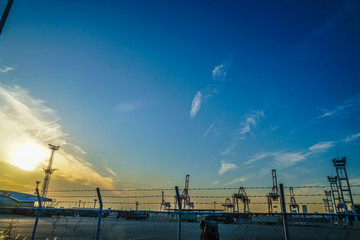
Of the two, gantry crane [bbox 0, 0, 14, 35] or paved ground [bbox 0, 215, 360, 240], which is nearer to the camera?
gantry crane [bbox 0, 0, 14, 35]

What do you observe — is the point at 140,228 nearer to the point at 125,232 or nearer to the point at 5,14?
the point at 125,232

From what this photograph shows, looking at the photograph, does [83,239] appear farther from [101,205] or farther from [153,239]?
[101,205]

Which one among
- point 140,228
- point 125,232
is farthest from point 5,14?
point 140,228

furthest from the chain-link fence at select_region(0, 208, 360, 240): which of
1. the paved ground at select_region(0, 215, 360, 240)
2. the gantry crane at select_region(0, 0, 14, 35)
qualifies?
the gantry crane at select_region(0, 0, 14, 35)

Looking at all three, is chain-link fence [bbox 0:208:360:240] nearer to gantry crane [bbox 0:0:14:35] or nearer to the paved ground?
the paved ground

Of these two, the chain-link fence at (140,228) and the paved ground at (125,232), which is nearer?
the chain-link fence at (140,228)

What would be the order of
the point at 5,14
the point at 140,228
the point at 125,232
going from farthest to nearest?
the point at 140,228 → the point at 125,232 → the point at 5,14

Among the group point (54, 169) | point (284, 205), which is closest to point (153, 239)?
point (284, 205)

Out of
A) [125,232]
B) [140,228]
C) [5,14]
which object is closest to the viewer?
[5,14]

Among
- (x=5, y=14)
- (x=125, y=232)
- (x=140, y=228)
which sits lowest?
(x=140, y=228)

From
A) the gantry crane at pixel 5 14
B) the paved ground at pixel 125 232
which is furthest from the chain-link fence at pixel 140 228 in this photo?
the gantry crane at pixel 5 14

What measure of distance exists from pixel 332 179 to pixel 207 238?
187ft

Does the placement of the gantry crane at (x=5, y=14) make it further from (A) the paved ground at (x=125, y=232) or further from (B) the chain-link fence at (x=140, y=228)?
(A) the paved ground at (x=125, y=232)

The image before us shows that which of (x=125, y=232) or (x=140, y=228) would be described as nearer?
(x=125, y=232)
